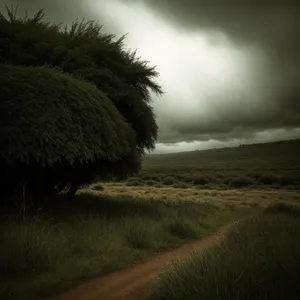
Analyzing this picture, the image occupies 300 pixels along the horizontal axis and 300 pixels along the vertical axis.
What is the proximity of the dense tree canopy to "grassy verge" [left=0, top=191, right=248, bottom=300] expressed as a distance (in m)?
1.97

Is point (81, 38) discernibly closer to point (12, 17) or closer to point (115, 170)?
point (12, 17)

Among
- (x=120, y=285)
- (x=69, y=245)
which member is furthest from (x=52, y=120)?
(x=120, y=285)

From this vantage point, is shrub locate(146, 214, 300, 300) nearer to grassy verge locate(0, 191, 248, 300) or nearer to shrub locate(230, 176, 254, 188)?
grassy verge locate(0, 191, 248, 300)

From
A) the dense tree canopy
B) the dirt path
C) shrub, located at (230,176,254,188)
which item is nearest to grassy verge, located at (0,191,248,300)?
the dirt path

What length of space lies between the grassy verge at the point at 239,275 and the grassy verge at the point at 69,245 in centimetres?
241

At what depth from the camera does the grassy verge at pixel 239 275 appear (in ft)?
15.9

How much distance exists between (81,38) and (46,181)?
768 centimetres

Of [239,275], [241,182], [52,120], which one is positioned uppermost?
[52,120]

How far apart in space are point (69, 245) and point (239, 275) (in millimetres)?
5140

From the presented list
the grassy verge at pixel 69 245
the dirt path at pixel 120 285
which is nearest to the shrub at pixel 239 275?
the dirt path at pixel 120 285

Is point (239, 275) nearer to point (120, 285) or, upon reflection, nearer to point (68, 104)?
point (120, 285)

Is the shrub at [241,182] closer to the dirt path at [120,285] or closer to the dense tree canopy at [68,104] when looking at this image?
the dense tree canopy at [68,104]

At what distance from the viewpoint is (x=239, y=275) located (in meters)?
5.12

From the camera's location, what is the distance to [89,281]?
24.6ft
